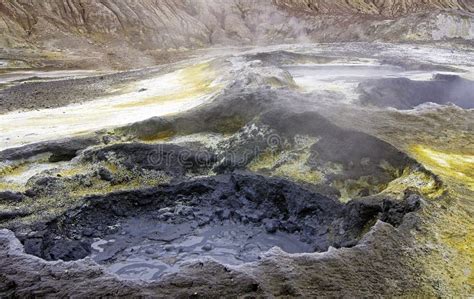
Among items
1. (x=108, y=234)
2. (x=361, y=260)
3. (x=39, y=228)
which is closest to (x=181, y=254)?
(x=108, y=234)

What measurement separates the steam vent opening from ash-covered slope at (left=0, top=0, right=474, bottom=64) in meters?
22.7

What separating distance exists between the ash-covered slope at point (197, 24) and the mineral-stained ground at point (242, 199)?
2105cm

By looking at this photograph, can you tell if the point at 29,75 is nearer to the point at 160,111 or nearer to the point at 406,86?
the point at 160,111

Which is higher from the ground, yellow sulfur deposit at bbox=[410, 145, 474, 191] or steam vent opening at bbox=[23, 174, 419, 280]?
yellow sulfur deposit at bbox=[410, 145, 474, 191]

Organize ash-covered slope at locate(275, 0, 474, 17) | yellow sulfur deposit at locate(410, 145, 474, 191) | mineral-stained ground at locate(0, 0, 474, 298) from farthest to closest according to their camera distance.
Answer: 1. ash-covered slope at locate(275, 0, 474, 17)
2. yellow sulfur deposit at locate(410, 145, 474, 191)
3. mineral-stained ground at locate(0, 0, 474, 298)

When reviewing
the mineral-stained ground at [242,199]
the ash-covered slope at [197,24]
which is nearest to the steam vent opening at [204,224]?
the mineral-stained ground at [242,199]

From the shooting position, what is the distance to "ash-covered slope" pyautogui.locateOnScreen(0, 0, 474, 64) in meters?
34.0

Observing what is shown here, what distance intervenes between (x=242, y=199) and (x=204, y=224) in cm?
93

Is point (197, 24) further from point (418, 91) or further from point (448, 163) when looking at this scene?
point (448, 163)

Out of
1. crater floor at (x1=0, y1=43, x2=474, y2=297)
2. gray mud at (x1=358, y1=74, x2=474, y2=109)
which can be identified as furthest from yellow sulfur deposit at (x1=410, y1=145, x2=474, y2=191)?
gray mud at (x1=358, y1=74, x2=474, y2=109)

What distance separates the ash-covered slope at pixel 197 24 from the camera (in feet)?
112

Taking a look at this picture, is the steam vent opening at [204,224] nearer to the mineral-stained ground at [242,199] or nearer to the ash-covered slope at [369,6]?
the mineral-stained ground at [242,199]

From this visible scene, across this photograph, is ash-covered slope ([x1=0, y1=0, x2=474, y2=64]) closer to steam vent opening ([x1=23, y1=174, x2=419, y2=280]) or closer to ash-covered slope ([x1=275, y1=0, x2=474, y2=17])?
ash-covered slope ([x1=275, y1=0, x2=474, y2=17])

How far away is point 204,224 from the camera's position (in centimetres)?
831
